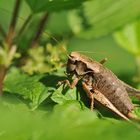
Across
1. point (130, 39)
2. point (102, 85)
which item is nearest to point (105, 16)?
point (130, 39)

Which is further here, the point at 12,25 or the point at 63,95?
the point at 12,25

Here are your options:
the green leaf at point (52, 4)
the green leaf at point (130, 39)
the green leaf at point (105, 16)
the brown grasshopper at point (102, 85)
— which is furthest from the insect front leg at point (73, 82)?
the green leaf at point (130, 39)

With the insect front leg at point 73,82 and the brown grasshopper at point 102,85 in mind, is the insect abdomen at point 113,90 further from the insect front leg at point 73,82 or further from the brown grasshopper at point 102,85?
the insect front leg at point 73,82

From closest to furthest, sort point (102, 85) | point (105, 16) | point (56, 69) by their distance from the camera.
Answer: point (102, 85) < point (56, 69) < point (105, 16)

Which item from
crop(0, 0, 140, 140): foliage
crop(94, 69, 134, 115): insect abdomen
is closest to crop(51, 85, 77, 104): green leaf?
crop(0, 0, 140, 140): foliage

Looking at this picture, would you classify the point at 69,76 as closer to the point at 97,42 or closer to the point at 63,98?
the point at 63,98

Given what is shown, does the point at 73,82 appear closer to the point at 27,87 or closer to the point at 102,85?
the point at 102,85

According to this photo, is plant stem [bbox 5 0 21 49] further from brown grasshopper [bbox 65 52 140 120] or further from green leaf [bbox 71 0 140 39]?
green leaf [bbox 71 0 140 39]
